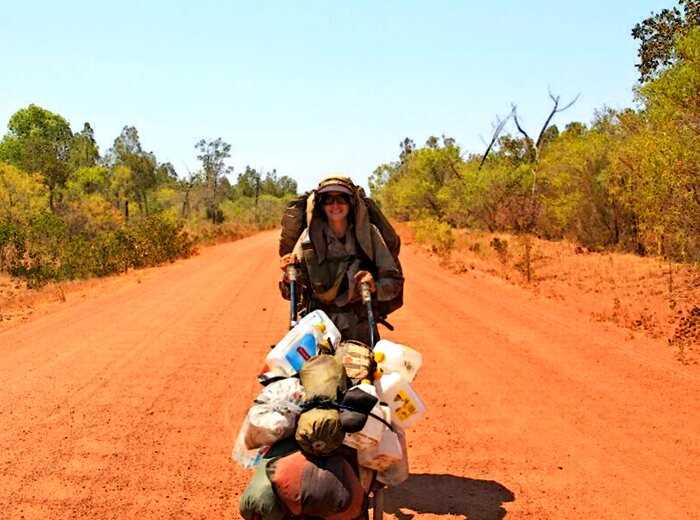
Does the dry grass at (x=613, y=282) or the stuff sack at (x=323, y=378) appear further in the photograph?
the dry grass at (x=613, y=282)

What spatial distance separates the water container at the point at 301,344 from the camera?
12.0ft

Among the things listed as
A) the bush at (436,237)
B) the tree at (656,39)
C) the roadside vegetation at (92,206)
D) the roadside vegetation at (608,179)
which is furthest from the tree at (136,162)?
the tree at (656,39)

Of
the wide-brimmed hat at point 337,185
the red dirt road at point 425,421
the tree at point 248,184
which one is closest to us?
the wide-brimmed hat at point 337,185

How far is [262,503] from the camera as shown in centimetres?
303

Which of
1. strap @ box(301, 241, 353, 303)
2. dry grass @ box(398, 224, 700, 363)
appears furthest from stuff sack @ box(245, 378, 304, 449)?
dry grass @ box(398, 224, 700, 363)

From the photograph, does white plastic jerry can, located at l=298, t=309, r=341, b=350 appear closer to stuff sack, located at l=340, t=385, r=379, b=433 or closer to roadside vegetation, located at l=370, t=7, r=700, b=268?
stuff sack, located at l=340, t=385, r=379, b=433

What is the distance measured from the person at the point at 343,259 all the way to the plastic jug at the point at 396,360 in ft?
2.42

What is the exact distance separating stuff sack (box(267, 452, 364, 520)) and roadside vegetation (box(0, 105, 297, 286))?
59.9 feet

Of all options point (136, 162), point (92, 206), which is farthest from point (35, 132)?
point (92, 206)

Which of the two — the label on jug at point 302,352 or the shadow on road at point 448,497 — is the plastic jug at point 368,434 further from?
the shadow on road at point 448,497

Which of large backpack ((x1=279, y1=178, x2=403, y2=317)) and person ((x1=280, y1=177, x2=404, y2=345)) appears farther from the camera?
large backpack ((x1=279, y1=178, x2=403, y2=317))

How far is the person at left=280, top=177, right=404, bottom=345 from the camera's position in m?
4.55

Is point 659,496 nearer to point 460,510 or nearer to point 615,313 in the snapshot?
point 460,510

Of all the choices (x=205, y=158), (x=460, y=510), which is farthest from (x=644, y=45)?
(x=205, y=158)
